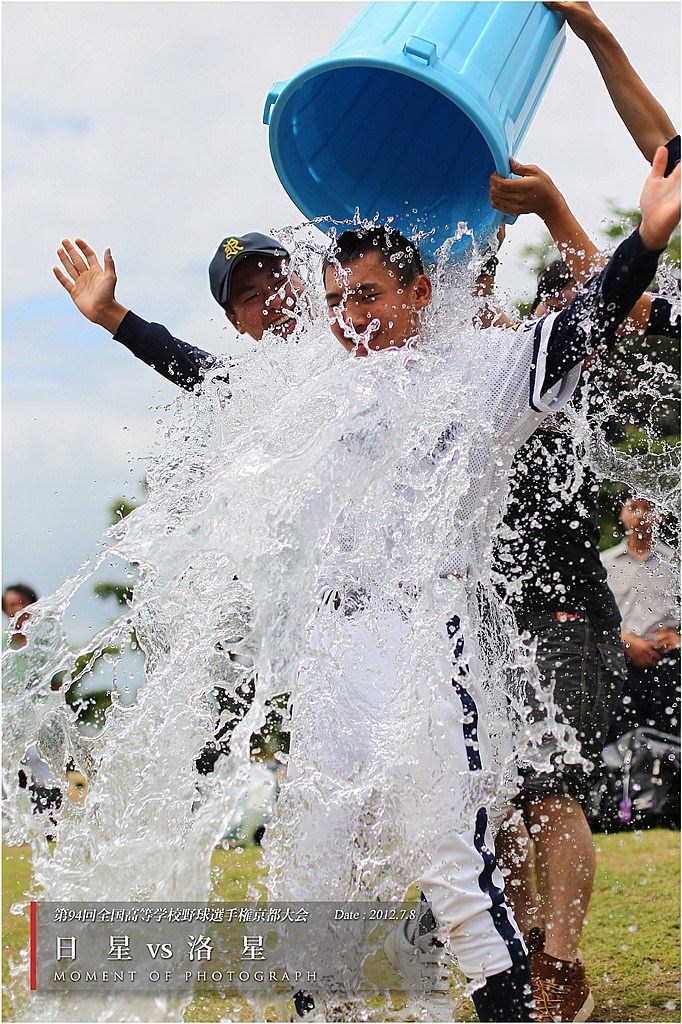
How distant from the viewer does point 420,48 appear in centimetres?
223

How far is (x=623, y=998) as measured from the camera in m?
2.97

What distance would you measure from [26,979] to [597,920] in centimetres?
201

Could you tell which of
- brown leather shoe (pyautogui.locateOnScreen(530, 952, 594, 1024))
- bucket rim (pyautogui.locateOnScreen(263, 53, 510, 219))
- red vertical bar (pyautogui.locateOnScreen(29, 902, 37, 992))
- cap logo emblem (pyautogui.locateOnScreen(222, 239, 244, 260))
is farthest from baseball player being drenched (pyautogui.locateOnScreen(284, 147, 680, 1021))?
cap logo emblem (pyautogui.locateOnScreen(222, 239, 244, 260))

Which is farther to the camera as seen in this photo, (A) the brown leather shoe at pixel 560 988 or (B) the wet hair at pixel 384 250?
(A) the brown leather shoe at pixel 560 988

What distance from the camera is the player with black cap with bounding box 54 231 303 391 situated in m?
3.05

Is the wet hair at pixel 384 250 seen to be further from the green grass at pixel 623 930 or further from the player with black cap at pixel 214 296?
the green grass at pixel 623 930

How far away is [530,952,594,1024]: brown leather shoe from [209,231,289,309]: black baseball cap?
226cm

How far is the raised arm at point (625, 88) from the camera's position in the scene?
2420 millimetres

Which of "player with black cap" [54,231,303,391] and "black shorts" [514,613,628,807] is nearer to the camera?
"black shorts" [514,613,628,807]

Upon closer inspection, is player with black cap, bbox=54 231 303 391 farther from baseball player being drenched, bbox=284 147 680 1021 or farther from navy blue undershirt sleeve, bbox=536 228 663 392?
navy blue undershirt sleeve, bbox=536 228 663 392

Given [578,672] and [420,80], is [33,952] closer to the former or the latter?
[578,672]

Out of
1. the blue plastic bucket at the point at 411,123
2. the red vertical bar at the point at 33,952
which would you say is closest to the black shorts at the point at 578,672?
the blue plastic bucket at the point at 411,123

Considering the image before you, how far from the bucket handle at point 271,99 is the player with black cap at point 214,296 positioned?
54 centimetres

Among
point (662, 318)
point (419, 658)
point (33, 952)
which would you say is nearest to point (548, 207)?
point (662, 318)
